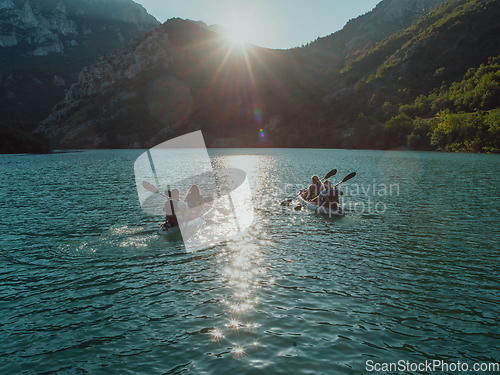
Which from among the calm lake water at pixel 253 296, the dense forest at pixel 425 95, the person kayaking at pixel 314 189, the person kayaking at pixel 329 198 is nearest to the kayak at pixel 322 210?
the person kayaking at pixel 329 198

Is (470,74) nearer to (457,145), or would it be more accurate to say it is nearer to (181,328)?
(457,145)

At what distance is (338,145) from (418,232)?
134m

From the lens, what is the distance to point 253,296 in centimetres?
1062

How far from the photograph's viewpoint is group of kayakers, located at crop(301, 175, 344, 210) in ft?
74.3

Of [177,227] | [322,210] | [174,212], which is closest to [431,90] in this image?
[322,210]

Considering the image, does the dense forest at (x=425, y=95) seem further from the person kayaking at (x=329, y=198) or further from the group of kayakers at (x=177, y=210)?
the group of kayakers at (x=177, y=210)

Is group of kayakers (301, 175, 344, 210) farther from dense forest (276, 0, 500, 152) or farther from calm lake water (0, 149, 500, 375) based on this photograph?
dense forest (276, 0, 500, 152)

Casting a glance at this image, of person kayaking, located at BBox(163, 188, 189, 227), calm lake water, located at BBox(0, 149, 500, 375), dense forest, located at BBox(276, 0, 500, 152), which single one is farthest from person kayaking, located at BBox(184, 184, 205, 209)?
dense forest, located at BBox(276, 0, 500, 152)

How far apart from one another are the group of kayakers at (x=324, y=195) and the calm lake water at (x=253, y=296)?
2.26 metres

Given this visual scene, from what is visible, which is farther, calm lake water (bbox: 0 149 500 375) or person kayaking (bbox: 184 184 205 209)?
person kayaking (bbox: 184 184 205 209)

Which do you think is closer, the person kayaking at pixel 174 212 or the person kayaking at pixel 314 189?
the person kayaking at pixel 174 212

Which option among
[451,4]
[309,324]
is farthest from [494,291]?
[451,4]

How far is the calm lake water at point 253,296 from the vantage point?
7.64m

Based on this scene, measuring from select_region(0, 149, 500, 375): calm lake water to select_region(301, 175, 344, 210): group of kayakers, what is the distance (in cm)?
226
